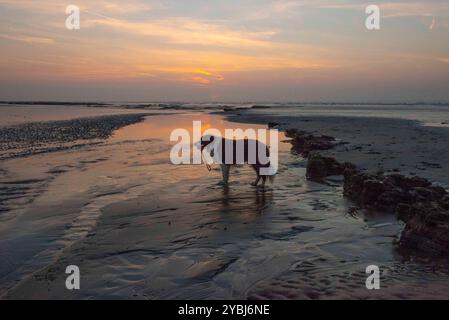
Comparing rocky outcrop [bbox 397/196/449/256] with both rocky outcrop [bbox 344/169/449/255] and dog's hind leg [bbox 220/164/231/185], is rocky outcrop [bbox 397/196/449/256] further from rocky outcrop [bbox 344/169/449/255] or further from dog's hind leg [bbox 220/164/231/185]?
dog's hind leg [bbox 220/164/231/185]

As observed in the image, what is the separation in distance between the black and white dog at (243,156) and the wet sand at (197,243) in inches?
18.9

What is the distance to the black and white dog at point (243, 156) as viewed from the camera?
11.4 meters

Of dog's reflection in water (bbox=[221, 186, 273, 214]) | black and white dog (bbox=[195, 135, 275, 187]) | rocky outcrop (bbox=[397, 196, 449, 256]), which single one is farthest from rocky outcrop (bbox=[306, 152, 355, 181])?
rocky outcrop (bbox=[397, 196, 449, 256])

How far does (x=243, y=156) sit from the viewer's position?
37.9 ft

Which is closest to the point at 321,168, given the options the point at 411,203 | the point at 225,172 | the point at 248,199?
the point at 225,172

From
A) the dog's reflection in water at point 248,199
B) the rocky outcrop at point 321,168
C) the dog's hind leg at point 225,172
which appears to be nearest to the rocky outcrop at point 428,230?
the dog's reflection in water at point 248,199

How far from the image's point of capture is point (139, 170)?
44.9ft

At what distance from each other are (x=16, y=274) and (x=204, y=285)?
2.44 metres

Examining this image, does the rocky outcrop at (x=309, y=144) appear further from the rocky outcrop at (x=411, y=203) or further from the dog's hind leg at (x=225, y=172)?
the rocky outcrop at (x=411, y=203)

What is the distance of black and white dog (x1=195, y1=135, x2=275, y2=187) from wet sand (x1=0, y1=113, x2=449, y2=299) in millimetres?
480

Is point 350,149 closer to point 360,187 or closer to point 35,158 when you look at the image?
point 360,187

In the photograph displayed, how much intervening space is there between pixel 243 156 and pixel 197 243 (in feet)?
17.2
